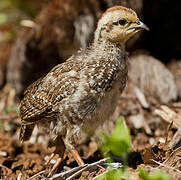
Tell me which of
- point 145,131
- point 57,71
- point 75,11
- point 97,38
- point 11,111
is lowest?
point 145,131

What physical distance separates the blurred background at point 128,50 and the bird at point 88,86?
4.50ft

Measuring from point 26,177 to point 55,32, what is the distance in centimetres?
274

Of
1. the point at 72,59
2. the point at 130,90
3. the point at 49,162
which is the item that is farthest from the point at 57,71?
the point at 130,90

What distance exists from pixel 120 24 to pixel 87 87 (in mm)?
740

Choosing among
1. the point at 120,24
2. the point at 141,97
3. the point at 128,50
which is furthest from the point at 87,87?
the point at 128,50

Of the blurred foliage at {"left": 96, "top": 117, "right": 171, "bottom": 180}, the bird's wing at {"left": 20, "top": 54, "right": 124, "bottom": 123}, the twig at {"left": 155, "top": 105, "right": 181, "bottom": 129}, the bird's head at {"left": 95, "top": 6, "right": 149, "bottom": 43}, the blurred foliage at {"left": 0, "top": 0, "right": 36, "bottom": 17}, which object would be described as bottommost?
the twig at {"left": 155, "top": 105, "right": 181, "bottom": 129}

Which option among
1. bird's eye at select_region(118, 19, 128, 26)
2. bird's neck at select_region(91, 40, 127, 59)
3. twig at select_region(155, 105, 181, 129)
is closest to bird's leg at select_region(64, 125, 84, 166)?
bird's neck at select_region(91, 40, 127, 59)

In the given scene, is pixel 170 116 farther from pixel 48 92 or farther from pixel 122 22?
pixel 48 92

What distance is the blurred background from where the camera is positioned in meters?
5.26

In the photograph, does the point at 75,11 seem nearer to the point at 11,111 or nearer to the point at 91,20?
the point at 91,20

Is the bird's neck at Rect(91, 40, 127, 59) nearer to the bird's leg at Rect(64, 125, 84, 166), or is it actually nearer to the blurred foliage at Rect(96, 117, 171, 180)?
the bird's leg at Rect(64, 125, 84, 166)

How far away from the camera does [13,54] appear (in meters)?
6.25

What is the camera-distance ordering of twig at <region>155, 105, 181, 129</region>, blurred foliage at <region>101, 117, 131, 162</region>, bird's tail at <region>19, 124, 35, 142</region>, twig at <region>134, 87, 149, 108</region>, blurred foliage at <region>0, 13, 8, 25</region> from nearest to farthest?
blurred foliage at <region>101, 117, 131, 162</region> → bird's tail at <region>19, 124, 35, 142</region> → twig at <region>155, 105, 181, 129</region> → twig at <region>134, 87, 149, 108</region> → blurred foliage at <region>0, 13, 8, 25</region>

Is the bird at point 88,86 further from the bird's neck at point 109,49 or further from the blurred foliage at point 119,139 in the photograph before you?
the blurred foliage at point 119,139
